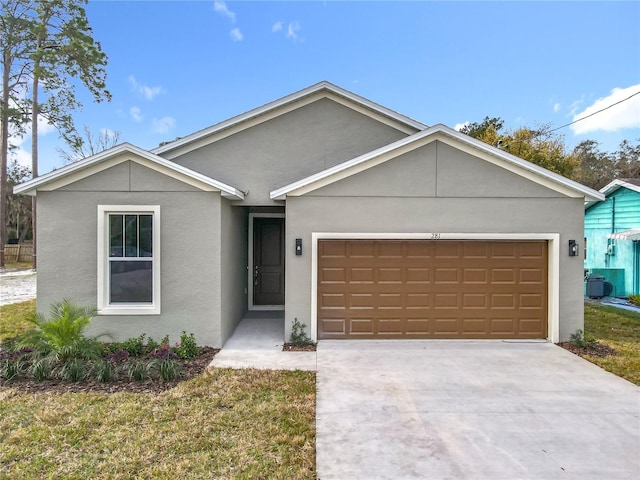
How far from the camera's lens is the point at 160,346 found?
8000mm

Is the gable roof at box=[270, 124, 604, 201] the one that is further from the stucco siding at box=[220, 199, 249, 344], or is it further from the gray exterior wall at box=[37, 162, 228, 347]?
the gray exterior wall at box=[37, 162, 228, 347]

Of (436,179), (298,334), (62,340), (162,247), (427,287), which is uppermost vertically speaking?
(436,179)

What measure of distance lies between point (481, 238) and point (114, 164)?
7593 mm

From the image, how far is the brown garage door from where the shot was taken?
8.88 meters

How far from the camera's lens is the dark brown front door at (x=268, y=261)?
40.0 feet

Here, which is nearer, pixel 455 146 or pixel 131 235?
pixel 131 235

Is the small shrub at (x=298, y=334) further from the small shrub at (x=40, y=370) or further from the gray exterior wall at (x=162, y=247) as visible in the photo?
the small shrub at (x=40, y=370)

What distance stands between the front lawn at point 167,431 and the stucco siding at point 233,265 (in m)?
2.61

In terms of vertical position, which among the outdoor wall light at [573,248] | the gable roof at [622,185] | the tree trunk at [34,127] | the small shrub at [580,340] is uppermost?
the tree trunk at [34,127]

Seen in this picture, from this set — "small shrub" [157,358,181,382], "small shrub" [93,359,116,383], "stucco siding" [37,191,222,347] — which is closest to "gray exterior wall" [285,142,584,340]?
"stucco siding" [37,191,222,347]

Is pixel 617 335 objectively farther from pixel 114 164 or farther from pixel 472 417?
pixel 114 164

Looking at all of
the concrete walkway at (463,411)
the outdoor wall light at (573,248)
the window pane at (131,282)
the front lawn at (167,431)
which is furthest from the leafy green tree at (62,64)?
the outdoor wall light at (573,248)

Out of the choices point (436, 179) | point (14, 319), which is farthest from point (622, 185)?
point (14, 319)

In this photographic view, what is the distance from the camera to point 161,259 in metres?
8.24
